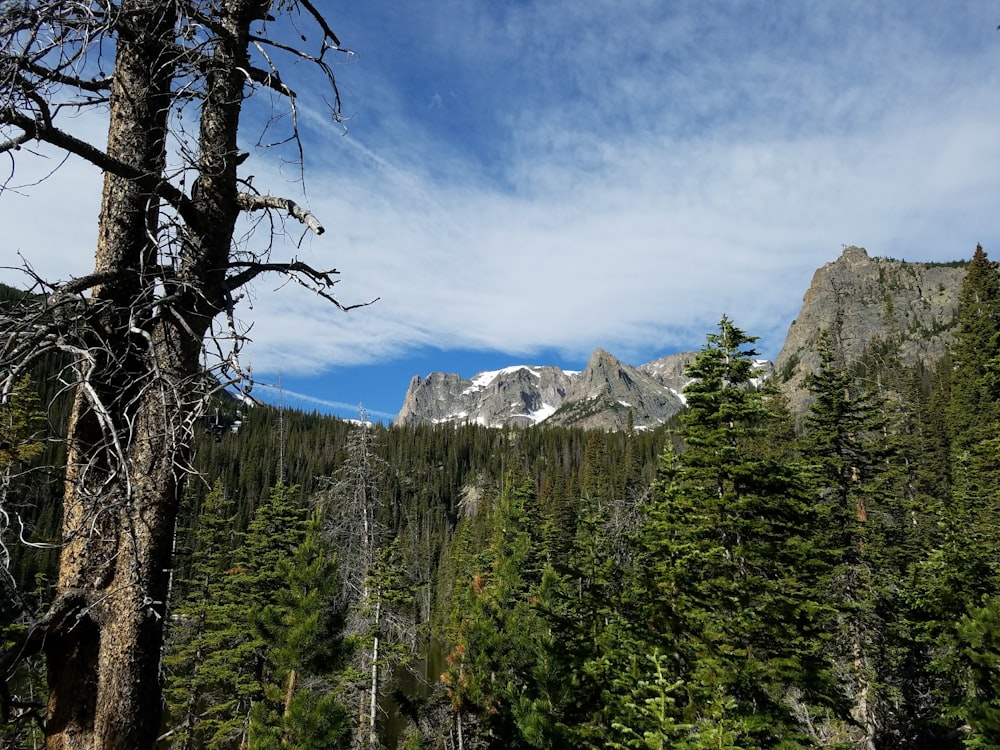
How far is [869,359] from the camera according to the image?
4119 inches

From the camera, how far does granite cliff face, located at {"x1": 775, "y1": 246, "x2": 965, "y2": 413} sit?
11688 cm

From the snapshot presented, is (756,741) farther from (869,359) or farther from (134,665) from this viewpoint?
(869,359)

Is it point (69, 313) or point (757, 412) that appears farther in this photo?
point (757, 412)

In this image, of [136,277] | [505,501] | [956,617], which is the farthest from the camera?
[505,501]

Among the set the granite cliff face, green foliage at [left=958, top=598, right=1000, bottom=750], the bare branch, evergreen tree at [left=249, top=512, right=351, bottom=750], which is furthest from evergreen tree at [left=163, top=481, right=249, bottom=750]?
the granite cliff face

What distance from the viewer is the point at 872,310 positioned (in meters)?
139

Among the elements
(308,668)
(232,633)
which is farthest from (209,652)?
(308,668)

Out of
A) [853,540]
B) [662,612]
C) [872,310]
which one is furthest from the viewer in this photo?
[872,310]

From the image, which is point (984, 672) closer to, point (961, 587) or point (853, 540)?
point (961, 587)

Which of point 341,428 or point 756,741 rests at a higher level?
point 341,428

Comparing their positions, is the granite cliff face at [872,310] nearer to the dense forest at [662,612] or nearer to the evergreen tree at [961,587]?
the evergreen tree at [961,587]

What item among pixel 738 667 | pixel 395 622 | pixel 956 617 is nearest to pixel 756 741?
pixel 738 667

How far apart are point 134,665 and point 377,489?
1714cm

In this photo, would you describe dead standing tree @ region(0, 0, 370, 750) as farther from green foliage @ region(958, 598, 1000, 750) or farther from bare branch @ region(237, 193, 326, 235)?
green foliage @ region(958, 598, 1000, 750)
